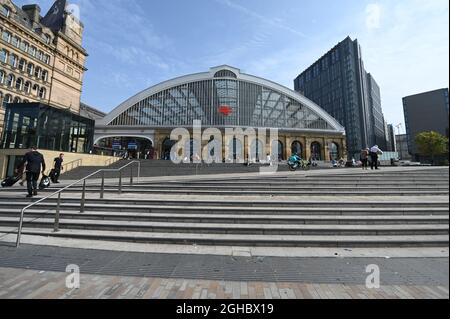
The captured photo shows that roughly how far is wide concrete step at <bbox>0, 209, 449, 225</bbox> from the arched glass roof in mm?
39427

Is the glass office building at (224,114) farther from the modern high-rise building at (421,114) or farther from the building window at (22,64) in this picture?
the modern high-rise building at (421,114)

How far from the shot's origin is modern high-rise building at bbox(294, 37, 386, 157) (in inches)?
3482

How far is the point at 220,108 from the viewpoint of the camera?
150 ft

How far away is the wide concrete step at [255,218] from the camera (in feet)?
19.9

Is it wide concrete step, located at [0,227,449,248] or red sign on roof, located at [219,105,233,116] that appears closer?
wide concrete step, located at [0,227,449,248]

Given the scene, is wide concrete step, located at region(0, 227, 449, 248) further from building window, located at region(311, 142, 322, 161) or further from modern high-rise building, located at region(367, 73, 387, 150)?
modern high-rise building, located at region(367, 73, 387, 150)

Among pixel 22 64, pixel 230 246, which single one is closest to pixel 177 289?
pixel 230 246

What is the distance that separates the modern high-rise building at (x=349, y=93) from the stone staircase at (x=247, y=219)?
88.7 meters

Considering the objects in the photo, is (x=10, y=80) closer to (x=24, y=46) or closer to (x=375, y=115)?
(x=24, y=46)

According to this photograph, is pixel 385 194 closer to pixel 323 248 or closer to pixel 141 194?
pixel 323 248

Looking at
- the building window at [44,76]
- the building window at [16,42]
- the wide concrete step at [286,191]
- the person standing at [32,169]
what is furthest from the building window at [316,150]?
the building window at [16,42]

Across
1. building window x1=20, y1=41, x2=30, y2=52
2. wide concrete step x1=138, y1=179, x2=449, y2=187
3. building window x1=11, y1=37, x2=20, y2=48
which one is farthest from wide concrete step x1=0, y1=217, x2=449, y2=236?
building window x1=20, y1=41, x2=30, y2=52

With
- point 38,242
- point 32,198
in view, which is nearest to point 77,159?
point 32,198

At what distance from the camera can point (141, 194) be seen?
8.65 m
